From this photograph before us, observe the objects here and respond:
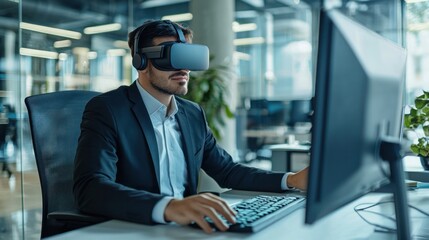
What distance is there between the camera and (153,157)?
147 centimetres

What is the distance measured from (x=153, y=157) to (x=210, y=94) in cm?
316

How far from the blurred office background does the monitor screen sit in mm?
1085

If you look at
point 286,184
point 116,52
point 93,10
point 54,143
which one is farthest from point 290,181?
point 93,10

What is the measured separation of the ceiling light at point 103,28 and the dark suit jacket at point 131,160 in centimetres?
532

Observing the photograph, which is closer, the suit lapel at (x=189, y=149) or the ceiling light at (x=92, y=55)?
the suit lapel at (x=189, y=149)

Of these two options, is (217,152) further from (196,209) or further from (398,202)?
(398,202)

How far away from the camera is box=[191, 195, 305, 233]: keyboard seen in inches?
40.9

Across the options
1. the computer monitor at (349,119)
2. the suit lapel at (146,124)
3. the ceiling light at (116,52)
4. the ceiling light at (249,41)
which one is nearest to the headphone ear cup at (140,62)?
the suit lapel at (146,124)

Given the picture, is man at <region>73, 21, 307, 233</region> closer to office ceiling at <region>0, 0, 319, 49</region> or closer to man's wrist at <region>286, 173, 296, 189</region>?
man's wrist at <region>286, 173, 296, 189</region>

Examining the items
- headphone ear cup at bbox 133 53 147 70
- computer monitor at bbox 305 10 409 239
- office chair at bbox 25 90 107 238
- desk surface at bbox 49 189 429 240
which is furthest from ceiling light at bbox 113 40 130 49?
computer monitor at bbox 305 10 409 239

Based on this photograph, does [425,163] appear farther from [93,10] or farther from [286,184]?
[93,10]

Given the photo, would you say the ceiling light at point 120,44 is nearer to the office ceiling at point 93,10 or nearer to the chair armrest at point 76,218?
the office ceiling at point 93,10

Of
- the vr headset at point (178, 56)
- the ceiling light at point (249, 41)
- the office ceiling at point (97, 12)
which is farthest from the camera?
the ceiling light at point (249, 41)

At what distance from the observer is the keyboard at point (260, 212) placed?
1.04m
